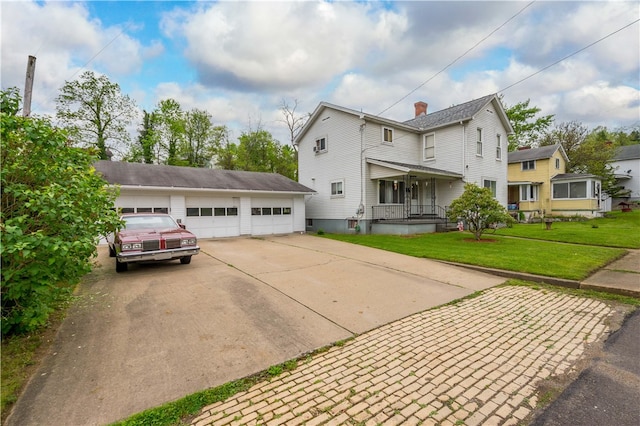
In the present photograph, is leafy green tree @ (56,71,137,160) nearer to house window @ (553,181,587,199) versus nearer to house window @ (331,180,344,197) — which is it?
house window @ (331,180,344,197)

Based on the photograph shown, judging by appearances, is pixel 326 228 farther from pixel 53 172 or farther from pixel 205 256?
pixel 53 172

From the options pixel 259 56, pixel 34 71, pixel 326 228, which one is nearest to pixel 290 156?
pixel 326 228

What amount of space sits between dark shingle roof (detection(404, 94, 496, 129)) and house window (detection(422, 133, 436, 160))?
2.37ft

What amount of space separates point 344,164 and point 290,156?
71.7 ft

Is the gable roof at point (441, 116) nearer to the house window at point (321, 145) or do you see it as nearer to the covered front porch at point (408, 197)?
the house window at point (321, 145)

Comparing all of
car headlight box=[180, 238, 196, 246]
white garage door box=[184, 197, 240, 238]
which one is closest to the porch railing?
white garage door box=[184, 197, 240, 238]

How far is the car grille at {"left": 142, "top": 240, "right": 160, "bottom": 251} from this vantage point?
286 inches

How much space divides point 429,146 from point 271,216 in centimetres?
1130

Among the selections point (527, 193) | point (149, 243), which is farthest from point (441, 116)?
point (149, 243)

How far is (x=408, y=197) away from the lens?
17.8 meters

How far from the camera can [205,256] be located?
390 inches

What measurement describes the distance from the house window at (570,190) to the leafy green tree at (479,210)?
18.2 metres

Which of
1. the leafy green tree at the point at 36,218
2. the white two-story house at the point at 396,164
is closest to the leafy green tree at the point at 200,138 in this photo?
the white two-story house at the point at 396,164

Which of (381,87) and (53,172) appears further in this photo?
(381,87)
